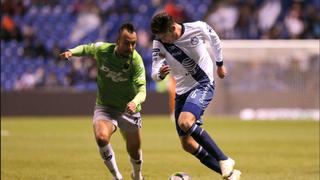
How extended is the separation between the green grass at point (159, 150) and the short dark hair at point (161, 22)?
2.71 m

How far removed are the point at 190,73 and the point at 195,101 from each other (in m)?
0.40

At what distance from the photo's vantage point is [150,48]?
1099 inches

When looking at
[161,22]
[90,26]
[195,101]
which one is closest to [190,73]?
[195,101]

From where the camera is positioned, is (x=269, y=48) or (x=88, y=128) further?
(x=269, y=48)

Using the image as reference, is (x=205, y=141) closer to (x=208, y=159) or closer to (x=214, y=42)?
(x=208, y=159)

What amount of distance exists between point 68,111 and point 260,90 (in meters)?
6.82

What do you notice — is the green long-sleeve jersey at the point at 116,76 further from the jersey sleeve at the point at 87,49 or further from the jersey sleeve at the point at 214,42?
the jersey sleeve at the point at 214,42

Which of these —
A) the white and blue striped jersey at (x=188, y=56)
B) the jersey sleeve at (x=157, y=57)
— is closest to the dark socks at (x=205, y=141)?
the white and blue striped jersey at (x=188, y=56)

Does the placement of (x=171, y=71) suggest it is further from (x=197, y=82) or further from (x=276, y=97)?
(x=276, y=97)

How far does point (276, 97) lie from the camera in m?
24.7

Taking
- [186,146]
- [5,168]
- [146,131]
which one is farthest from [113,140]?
[186,146]

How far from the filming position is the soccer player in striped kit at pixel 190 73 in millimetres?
9359

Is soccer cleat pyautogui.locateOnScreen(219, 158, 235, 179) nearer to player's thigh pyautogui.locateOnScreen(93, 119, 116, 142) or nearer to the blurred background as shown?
player's thigh pyautogui.locateOnScreen(93, 119, 116, 142)

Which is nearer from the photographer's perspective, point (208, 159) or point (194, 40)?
point (208, 159)
